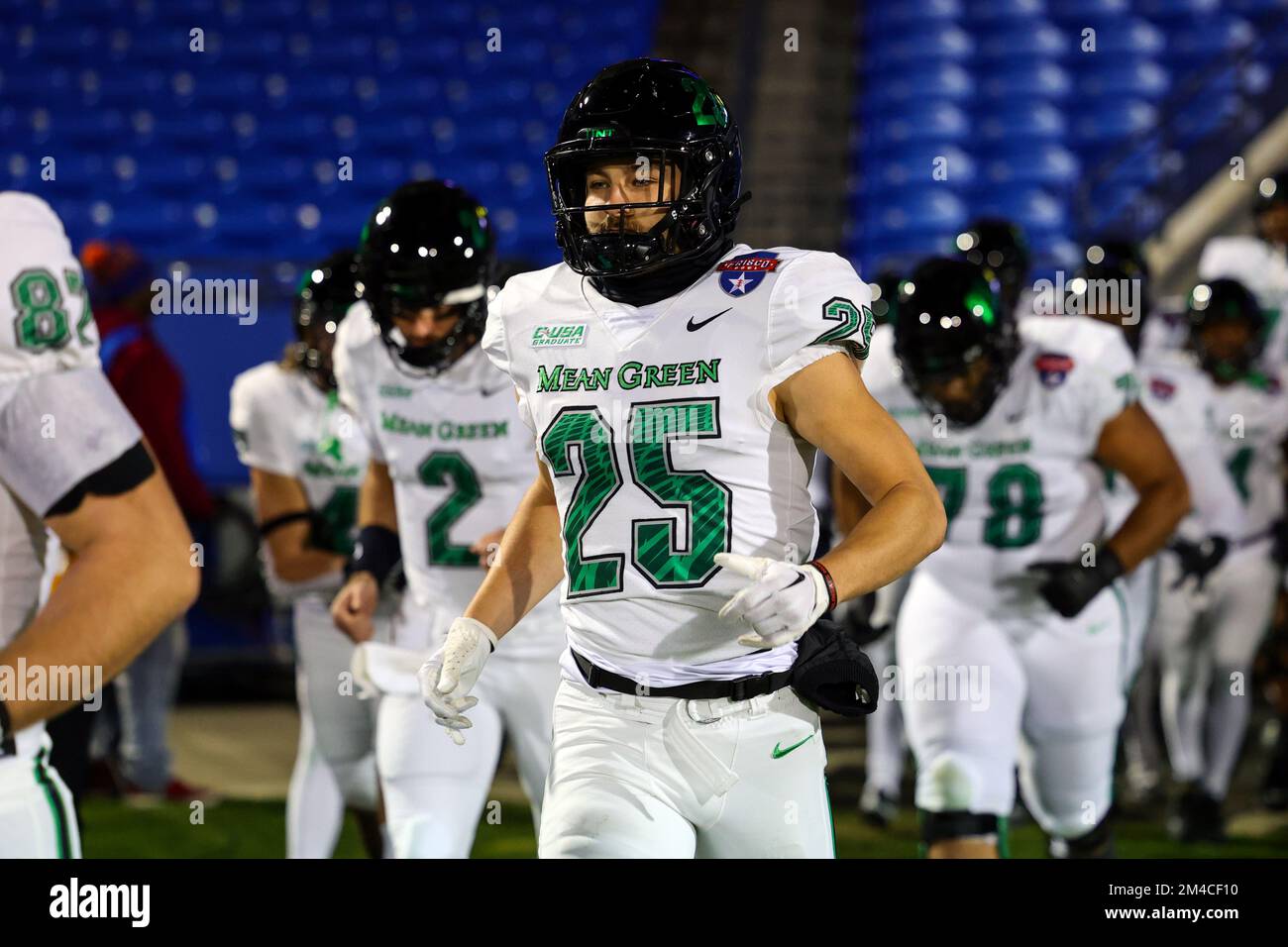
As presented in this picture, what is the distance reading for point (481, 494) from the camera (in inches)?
127

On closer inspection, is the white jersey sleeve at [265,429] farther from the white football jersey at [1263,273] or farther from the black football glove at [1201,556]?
the white football jersey at [1263,273]

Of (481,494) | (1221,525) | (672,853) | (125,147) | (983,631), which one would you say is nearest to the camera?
(672,853)

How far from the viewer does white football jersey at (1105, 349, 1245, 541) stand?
503 cm

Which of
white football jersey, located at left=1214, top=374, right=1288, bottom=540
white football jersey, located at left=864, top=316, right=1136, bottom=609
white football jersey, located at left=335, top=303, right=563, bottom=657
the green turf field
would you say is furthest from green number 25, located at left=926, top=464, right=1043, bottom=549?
white football jersey, located at left=1214, top=374, right=1288, bottom=540

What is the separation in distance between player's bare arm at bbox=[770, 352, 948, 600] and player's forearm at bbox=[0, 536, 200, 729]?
0.75 m

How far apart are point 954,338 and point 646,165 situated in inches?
53.6

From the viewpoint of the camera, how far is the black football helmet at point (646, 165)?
84.8 inches

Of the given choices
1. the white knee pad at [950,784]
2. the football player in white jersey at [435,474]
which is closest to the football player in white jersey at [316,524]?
the football player in white jersey at [435,474]

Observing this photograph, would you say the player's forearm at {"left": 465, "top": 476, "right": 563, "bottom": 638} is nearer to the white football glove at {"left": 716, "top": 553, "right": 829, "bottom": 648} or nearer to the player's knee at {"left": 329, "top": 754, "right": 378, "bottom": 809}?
the white football glove at {"left": 716, "top": 553, "right": 829, "bottom": 648}
